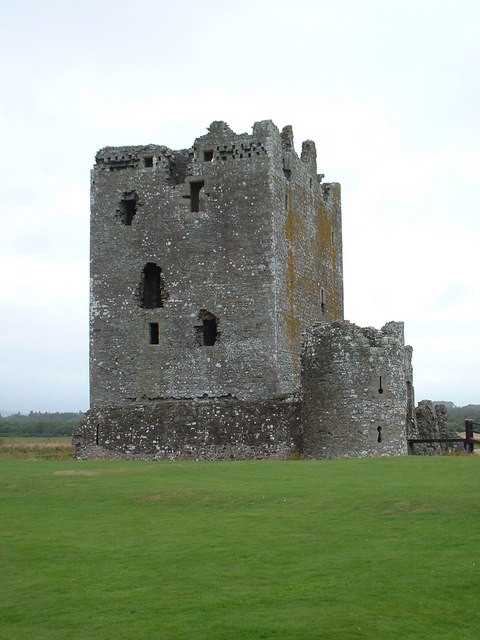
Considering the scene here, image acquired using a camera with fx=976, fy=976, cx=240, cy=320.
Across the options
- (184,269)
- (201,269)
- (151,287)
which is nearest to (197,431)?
(201,269)

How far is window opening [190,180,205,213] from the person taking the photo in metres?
29.6

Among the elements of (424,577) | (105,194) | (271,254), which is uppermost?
(105,194)

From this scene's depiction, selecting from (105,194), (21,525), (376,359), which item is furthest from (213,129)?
(21,525)

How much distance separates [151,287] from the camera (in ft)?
99.8

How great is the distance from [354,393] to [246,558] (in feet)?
40.6

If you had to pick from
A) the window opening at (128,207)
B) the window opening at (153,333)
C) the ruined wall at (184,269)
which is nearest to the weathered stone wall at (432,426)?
the ruined wall at (184,269)

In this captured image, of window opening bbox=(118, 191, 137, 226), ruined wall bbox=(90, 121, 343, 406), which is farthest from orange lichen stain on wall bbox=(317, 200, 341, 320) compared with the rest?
window opening bbox=(118, 191, 137, 226)

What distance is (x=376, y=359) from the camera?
2212 centimetres

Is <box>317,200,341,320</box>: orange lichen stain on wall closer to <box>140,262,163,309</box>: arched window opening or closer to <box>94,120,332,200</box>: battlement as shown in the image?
<box>94,120,332,200</box>: battlement

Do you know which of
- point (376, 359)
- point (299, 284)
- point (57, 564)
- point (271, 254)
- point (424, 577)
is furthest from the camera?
point (299, 284)

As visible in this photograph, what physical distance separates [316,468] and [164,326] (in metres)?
12.9

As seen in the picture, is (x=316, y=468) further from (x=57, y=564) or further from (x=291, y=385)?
(x=291, y=385)

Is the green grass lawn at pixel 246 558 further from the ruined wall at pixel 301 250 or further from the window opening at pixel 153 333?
the window opening at pixel 153 333

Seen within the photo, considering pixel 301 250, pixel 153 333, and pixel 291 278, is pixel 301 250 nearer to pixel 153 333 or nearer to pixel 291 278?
pixel 291 278
